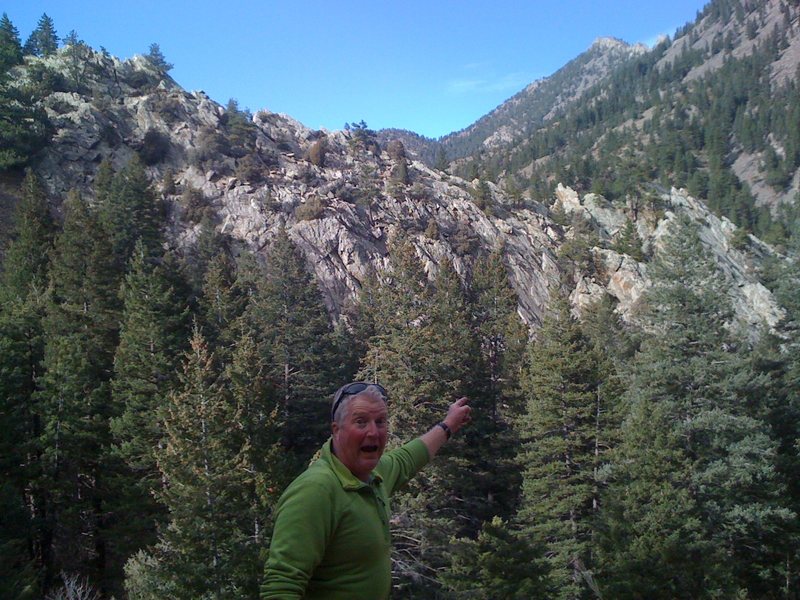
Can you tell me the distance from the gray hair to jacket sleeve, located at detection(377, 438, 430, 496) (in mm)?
584

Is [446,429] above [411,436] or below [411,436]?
above

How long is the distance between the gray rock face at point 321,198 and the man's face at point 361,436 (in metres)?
39.7

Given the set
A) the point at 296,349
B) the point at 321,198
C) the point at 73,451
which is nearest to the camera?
the point at 73,451

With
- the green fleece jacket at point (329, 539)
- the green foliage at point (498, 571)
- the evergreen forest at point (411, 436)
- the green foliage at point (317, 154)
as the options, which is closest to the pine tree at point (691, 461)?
the evergreen forest at point (411, 436)

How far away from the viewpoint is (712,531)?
16.1 meters

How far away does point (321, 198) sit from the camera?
49.3m

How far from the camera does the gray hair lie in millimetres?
2764

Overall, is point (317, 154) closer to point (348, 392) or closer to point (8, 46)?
point (8, 46)

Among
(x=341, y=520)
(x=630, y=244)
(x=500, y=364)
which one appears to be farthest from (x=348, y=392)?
(x=630, y=244)

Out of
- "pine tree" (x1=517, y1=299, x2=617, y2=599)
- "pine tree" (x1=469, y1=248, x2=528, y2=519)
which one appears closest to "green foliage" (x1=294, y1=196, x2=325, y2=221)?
"pine tree" (x1=469, y1=248, x2=528, y2=519)

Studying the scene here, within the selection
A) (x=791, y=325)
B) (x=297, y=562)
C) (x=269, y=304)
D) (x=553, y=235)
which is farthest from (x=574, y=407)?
(x=553, y=235)

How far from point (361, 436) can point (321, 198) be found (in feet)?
158

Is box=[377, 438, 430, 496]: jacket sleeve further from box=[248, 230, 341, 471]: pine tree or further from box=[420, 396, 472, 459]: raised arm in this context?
box=[248, 230, 341, 471]: pine tree

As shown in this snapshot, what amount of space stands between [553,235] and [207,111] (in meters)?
40.3
